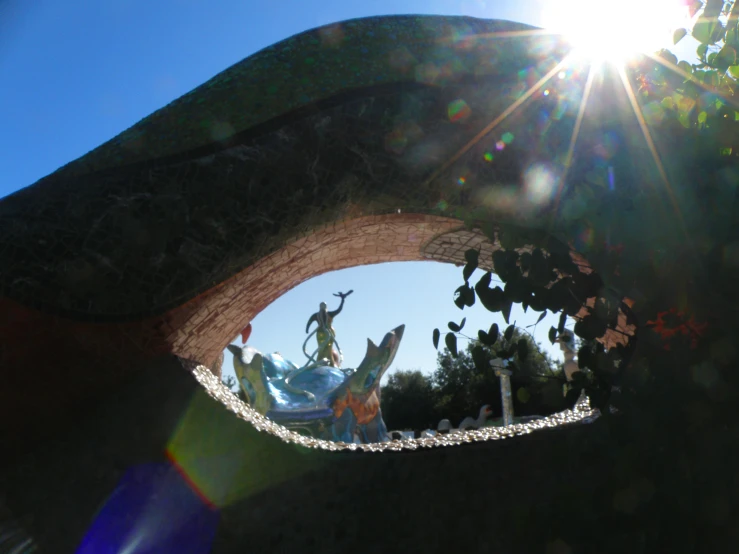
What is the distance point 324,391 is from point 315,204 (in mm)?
7716

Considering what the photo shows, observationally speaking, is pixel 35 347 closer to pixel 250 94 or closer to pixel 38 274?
pixel 38 274

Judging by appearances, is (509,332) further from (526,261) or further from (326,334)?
(326,334)

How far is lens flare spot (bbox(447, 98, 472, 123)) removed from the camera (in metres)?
2.83

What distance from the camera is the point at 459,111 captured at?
2830mm

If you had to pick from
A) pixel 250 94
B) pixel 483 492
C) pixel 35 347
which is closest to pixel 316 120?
pixel 250 94

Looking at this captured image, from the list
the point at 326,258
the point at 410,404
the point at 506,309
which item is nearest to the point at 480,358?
the point at 506,309

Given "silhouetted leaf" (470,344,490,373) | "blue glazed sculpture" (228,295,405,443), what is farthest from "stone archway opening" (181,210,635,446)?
"blue glazed sculpture" (228,295,405,443)

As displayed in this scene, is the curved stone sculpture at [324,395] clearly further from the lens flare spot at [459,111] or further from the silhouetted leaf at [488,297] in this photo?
the silhouetted leaf at [488,297]

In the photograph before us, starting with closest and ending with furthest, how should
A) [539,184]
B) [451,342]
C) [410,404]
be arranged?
[451,342] < [539,184] < [410,404]

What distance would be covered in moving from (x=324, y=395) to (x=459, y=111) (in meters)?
7.43

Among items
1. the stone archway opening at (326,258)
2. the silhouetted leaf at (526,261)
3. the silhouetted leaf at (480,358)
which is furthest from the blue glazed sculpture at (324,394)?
the silhouetted leaf at (526,261)

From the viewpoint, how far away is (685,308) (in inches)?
50.0

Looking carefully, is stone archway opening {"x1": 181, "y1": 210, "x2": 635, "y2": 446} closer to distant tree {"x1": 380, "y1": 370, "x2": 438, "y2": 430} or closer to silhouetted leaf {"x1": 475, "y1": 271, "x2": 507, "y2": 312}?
silhouetted leaf {"x1": 475, "y1": 271, "x2": 507, "y2": 312}

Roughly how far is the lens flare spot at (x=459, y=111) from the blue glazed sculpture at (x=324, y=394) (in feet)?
19.5
